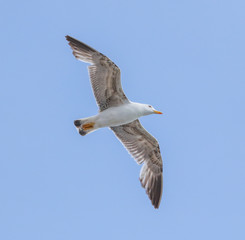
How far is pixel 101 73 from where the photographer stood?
43.8 feet

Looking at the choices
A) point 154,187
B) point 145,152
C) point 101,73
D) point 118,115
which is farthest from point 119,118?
point 154,187

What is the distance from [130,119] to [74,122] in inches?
57.3

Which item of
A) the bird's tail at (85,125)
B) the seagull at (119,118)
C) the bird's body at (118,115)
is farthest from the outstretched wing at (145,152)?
the bird's tail at (85,125)

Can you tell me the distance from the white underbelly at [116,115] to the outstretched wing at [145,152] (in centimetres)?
90

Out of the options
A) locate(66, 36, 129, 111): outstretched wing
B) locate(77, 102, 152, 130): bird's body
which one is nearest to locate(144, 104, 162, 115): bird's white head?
locate(77, 102, 152, 130): bird's body

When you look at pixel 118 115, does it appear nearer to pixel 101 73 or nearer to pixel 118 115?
pixel 118 115

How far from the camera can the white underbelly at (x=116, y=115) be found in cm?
1364

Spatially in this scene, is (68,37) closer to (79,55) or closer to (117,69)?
(79,55)

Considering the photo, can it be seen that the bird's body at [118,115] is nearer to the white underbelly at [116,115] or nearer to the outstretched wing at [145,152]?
the white underbelly at [116,115]

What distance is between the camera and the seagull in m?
13.3

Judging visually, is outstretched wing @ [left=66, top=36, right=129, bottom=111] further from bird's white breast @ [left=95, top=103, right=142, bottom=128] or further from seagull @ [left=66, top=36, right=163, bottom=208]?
bird's white breast @ [left=95, top=103, right=142, bottom=128]

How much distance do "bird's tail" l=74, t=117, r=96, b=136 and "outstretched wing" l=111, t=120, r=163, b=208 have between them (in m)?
1.17

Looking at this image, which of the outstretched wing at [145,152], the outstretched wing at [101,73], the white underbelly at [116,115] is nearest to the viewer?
the outstretched wing at [101,73]

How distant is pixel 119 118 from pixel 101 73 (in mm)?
1241
